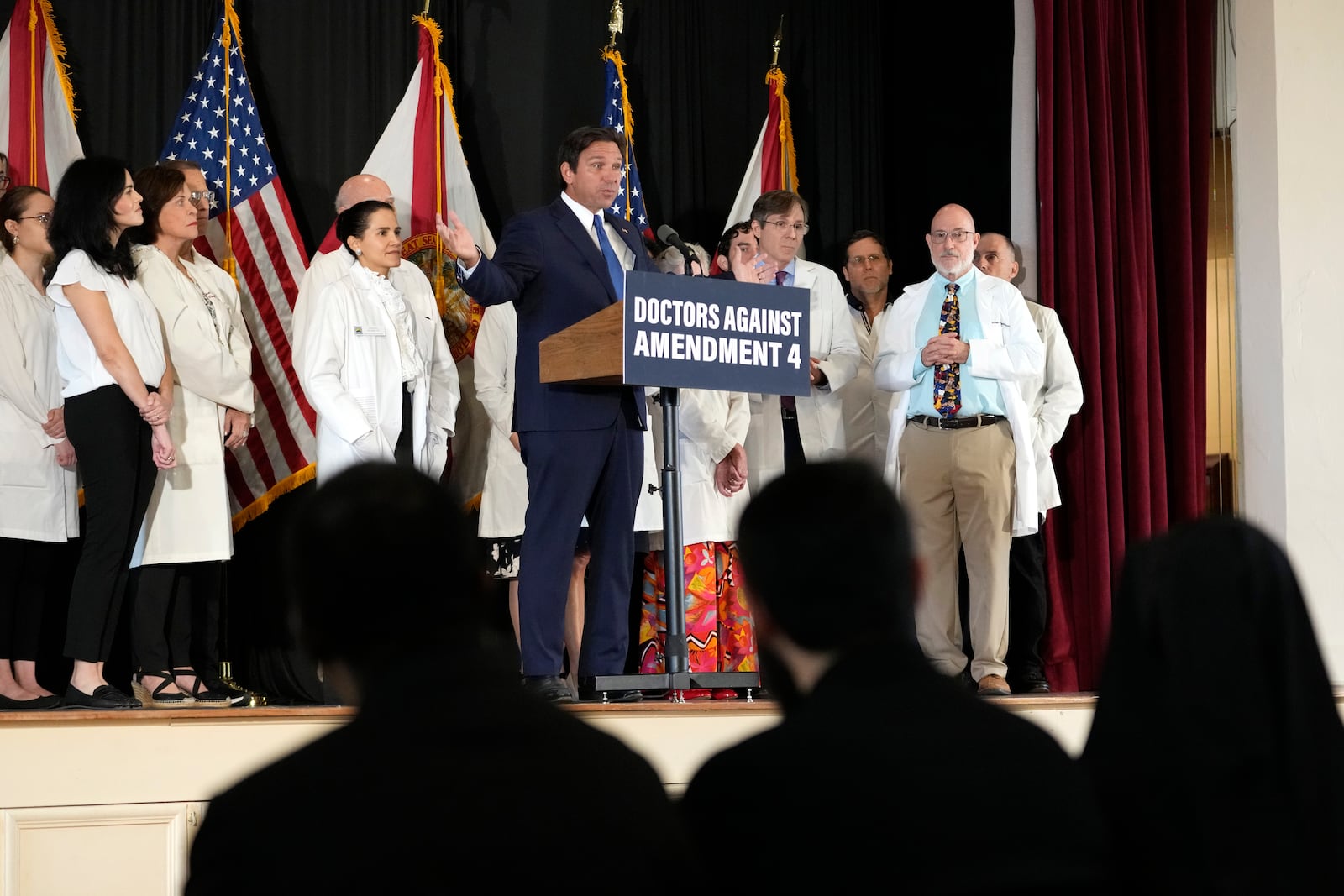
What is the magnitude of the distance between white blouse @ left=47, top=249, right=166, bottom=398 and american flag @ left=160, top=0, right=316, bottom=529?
1.14 m

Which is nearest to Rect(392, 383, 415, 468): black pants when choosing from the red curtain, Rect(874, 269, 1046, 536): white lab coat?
Rect(874, 269, 1046, 536): white lab coat

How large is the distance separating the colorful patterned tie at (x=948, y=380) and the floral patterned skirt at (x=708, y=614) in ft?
2.78

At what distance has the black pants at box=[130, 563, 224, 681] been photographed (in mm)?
3994

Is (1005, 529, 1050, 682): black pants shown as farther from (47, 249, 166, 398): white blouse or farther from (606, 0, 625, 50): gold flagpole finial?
(47, 249, 166, 398): white blouse

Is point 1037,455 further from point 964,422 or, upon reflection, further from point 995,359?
point 995,359

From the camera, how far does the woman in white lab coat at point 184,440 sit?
406 centimetres

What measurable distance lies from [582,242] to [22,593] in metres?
1.73

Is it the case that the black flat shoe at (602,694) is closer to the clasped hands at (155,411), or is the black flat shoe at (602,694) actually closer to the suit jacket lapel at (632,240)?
the suit jacket lapel at (632,240)

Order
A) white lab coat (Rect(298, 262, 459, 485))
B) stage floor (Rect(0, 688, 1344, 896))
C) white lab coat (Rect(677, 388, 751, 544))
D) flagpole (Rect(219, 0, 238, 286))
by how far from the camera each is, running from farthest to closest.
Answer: flagpole (Rect(219, 0, 238, 286)) < white lab coat (Rect(677, 388, 751, 544)) < white lab coat (Rect(298, 262, 459, 485)) < stage floor (Rect(0, 688, 1344, 896))

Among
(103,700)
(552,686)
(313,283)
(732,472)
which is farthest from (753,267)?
(103,700)

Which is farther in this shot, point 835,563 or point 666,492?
point 666,492

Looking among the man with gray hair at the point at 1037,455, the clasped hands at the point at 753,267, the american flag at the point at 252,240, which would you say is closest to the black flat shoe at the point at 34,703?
the american flag at the point at 252,240

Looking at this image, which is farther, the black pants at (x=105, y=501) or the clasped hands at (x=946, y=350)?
the clasped hands at (x=946, y=350)

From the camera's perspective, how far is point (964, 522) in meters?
4.70
